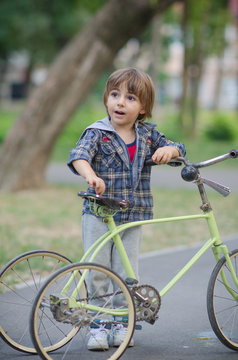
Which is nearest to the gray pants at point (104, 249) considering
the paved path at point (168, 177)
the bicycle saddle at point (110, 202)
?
the bicycle saddle at point (110, 202)

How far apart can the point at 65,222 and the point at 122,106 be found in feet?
16.5

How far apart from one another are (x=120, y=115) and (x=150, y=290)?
1.02 m

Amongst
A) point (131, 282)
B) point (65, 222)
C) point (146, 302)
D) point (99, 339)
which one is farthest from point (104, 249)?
point (65, 222)

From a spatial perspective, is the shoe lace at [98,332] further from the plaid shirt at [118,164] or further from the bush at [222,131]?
the bush at [222,131]

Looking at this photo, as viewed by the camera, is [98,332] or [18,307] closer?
[98,332]

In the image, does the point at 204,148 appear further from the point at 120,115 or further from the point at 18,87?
the point at 18,87

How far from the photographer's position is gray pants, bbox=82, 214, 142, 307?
148 inches

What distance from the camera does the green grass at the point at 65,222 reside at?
7.11m

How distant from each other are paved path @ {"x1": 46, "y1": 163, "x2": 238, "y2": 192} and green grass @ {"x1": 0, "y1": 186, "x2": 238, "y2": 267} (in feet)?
4.51

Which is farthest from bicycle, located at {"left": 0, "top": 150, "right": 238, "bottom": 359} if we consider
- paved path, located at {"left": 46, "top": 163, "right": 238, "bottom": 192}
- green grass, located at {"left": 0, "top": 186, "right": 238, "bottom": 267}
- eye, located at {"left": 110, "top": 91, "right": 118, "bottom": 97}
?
paved path, located at {"left": 46, "top": 163, "right": 238, "bottom": 192}

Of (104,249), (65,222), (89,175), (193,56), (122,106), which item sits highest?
(193,56)

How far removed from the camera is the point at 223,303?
3908 mm

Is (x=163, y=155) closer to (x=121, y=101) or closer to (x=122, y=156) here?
(x=122, y=156)

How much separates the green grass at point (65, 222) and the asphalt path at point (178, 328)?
3.25 ft
